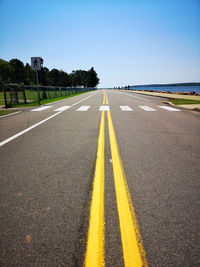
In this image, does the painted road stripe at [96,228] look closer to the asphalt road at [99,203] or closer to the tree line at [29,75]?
the asphalt road at [99,203]

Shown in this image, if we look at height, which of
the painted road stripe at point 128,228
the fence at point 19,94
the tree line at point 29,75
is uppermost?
the tree line at point 29,75

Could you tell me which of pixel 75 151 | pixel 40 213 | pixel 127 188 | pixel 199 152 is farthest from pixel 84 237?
pixel 199 152

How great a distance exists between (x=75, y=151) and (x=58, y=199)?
1848 millimetres

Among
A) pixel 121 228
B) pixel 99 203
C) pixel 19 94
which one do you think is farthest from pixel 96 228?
pixel 19 94

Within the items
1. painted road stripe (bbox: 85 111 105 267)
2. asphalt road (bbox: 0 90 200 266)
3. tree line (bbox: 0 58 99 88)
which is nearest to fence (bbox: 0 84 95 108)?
asphalt road (bbox: 0 90 200 266)

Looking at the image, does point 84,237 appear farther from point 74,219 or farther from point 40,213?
point 40,213

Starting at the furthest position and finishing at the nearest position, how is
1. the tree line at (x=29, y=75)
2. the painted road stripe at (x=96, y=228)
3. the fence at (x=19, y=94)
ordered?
the tree line at (x=29, y=75) < the fence at (x=19, y=94) < the painted road stripe at (x=96, y=228)

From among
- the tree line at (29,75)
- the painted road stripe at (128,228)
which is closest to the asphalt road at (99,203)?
the painted road stripe at (128,228)

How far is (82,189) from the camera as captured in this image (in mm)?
2541

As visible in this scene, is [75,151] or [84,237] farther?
[75,151]

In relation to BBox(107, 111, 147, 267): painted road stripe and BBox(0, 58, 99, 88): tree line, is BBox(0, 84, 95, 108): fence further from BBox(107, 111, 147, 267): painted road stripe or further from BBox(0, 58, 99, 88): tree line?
BBox(0, 58, 99, 88): tree line

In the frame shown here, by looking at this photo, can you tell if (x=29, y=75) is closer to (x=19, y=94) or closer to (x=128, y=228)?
(x=19, y=94)

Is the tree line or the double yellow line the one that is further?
the tree line

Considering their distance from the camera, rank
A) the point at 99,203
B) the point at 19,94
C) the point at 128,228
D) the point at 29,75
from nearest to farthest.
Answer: the point at 128,228 → the point at 99,203 → the point at 19,94 → the point at 29,75
